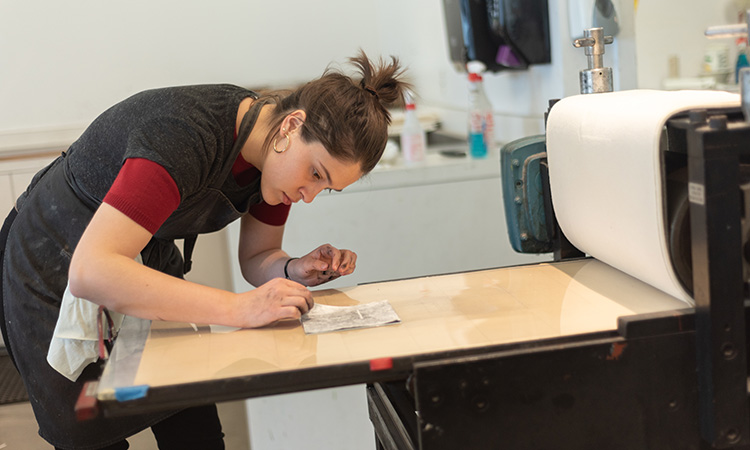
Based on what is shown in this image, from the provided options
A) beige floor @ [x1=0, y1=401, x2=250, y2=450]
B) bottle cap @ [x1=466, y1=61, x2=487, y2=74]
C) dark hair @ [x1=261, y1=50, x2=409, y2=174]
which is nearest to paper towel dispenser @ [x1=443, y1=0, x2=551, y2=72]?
bottle cap @ [x1=466, y1=61, x2=487, y2=74]

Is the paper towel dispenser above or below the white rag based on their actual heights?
above

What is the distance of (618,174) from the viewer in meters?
1.06

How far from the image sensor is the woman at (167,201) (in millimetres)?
1036

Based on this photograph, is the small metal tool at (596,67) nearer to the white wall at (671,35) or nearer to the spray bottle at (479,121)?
the white wall at (671,35)

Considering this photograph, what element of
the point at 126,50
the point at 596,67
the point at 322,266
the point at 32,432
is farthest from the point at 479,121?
the point at 32,432

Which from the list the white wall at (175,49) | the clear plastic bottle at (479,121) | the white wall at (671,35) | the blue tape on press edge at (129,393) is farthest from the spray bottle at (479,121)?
the blue tape on press edge at (129,393)

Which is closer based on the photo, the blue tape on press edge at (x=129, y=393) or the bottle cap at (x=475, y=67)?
the blue tape on press edge at (x=129, y=393)

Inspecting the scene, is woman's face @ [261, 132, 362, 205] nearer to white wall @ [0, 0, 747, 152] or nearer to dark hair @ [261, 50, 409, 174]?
dark hair @ [261, 50, 409, 174]

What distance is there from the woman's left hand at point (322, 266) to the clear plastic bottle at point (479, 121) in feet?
3.23

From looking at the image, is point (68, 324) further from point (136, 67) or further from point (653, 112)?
point (136, 67)

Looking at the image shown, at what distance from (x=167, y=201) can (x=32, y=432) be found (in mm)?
1859

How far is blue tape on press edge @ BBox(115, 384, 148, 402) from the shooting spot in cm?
85

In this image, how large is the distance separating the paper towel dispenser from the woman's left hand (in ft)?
3.29

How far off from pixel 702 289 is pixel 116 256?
79 cm
